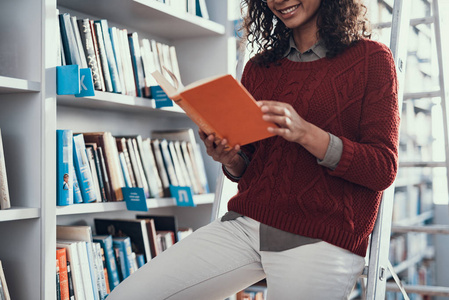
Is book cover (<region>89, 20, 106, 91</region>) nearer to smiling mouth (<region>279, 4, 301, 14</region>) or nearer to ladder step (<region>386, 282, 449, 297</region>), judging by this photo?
smiling mouth (<region>279, 4, 301, 14</region>)

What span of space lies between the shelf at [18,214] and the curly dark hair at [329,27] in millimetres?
767

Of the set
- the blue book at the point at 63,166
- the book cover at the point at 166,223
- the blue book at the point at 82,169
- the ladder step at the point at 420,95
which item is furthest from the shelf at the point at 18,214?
the ladder step at the point at 420,95

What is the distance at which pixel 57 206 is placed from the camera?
157 centimetres

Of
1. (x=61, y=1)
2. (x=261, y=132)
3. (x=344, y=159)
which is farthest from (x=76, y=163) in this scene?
(x=344, y=159)

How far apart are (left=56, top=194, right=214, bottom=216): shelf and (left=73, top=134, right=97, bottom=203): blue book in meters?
0.03

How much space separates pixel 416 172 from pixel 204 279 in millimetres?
3949

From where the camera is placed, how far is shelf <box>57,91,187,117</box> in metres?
1.75

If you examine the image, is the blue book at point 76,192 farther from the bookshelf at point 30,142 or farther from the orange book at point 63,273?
the orange book at point 63,273

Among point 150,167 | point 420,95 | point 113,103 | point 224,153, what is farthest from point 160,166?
point 420,95

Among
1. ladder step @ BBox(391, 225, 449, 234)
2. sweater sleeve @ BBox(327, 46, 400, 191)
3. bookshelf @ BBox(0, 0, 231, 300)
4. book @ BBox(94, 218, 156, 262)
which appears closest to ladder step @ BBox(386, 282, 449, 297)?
ladder step @ BBox(391, 225, 449, 234)

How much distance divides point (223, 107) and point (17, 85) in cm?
75

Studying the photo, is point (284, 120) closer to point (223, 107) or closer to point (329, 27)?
point (223, 107)

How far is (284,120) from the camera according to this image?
0.95 m

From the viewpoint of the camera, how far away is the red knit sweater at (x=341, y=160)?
1044 millimetres
